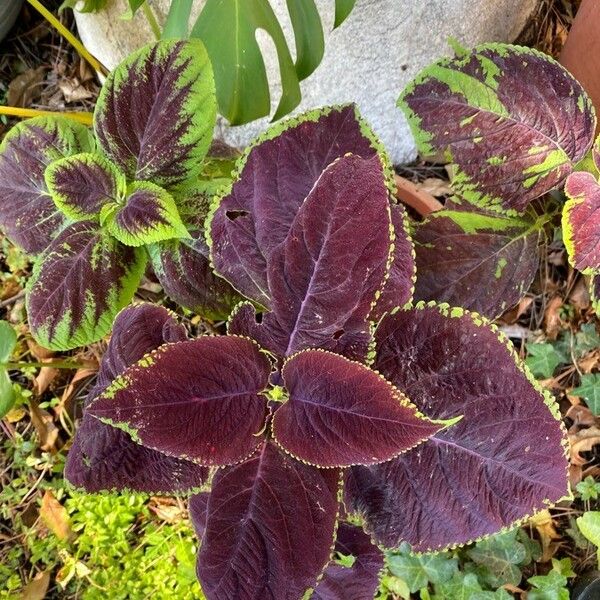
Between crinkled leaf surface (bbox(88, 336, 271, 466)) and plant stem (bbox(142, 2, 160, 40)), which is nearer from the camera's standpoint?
crinkled leaf surface (bbox(88, 336, 271, 466))

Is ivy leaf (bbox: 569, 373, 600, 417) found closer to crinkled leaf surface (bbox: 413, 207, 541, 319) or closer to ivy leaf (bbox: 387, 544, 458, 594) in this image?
ivy leaf (bbox: 387, 544, 458, 594)

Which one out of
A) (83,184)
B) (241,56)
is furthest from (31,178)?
(241,56)

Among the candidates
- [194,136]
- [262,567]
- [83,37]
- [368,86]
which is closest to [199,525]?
[262,567]

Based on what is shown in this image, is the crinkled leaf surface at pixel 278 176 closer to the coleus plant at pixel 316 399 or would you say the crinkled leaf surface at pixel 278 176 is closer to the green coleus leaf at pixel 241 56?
the coleus plant at pixel 316 399

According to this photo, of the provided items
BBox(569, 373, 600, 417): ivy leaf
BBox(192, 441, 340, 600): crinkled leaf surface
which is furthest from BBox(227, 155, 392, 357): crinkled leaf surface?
BBox(569, 373, 600, 417): ivy leaf

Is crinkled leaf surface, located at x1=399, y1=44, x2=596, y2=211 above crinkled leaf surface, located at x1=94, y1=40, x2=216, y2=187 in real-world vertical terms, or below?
below

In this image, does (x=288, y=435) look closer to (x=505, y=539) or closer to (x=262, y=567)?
(x=262, y=567)

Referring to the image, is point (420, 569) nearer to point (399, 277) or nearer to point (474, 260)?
point (474, 260)
